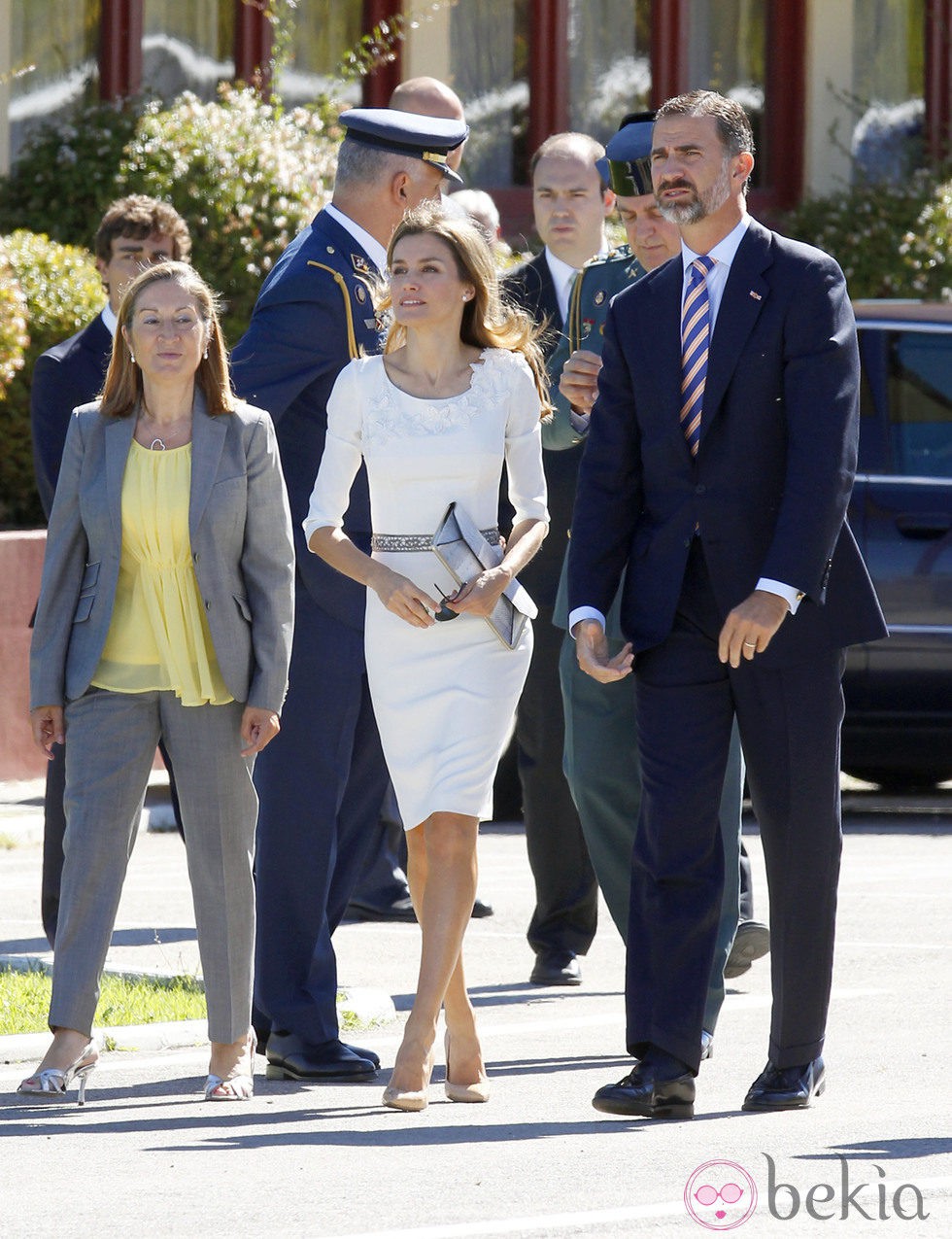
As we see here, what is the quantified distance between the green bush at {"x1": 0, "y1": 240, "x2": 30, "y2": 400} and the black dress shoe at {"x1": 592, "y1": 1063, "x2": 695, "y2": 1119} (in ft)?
26.6

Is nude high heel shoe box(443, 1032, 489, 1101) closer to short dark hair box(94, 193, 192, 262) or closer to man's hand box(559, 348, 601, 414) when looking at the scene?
man's hand box(559, 348, 601, 414)

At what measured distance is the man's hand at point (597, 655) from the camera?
5.85 m

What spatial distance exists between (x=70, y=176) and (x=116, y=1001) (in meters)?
10.1

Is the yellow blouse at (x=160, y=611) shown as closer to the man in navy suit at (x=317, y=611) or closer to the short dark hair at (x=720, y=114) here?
the man in navy suit at (x=317, y=611)

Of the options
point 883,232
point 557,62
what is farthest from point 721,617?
point 557,62

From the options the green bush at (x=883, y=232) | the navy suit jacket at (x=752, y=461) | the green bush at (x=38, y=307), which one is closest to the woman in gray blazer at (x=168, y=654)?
the navy suit jacket at (x=752, y=461)

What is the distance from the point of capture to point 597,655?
233 inches

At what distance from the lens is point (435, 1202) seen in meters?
5.02

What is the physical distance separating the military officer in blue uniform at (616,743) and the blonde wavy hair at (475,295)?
39 centimetres

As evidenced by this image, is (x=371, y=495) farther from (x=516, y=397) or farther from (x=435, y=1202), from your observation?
(x=435, y=1202)

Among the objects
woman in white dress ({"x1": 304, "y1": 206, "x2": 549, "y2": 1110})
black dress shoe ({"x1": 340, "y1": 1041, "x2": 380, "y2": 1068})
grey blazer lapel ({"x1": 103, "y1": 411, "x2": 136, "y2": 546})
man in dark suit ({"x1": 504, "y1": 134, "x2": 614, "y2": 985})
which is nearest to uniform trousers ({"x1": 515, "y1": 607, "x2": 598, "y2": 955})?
man in dark suit ({"x1": 504, "y1": 134, "x2": 614, "y2": 985})

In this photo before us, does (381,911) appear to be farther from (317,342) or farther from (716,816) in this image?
(716,816)

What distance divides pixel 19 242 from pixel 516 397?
8.62m

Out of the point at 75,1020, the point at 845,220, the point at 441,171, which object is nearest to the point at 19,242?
the point at 845,220
